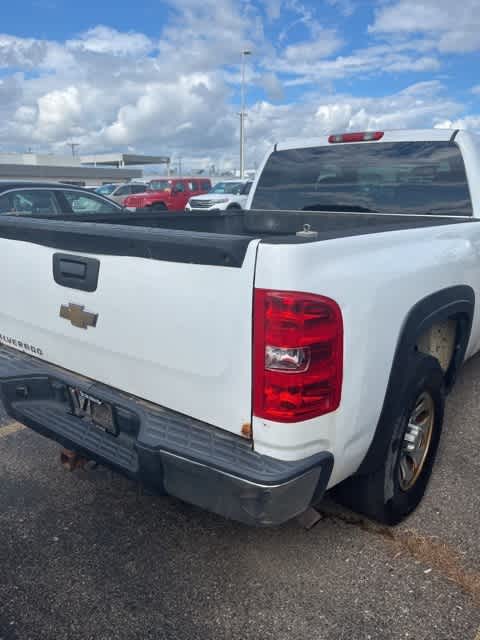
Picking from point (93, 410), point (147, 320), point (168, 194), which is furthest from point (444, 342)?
point (168, 194)

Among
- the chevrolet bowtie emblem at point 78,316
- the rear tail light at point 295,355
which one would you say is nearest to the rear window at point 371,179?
the rear tail light at point 295,355

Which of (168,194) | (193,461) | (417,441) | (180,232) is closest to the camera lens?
(193,461)

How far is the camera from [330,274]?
194 cm

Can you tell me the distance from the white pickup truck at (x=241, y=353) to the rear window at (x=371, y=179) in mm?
648

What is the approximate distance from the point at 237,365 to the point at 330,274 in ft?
1.54

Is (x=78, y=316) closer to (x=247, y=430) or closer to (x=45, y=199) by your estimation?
(x=247, y=430)

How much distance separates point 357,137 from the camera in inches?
162

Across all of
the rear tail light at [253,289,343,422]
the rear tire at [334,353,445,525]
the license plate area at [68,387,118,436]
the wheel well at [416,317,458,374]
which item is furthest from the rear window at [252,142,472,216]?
the license plate area at [68,387,118,436]

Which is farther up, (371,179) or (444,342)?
(371,179)

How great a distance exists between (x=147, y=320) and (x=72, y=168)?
5813 centimetres

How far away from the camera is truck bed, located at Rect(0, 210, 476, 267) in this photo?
1.94 metres

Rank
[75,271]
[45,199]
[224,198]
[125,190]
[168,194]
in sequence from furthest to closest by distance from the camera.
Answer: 1. [125,190]
2. [168,194]
3. [224,198]
4. [45,199]
5. [75,271]

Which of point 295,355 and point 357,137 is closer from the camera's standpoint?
point 295,355

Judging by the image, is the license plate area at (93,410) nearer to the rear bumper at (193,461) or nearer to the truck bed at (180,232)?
the rear bumper at (193,461)
